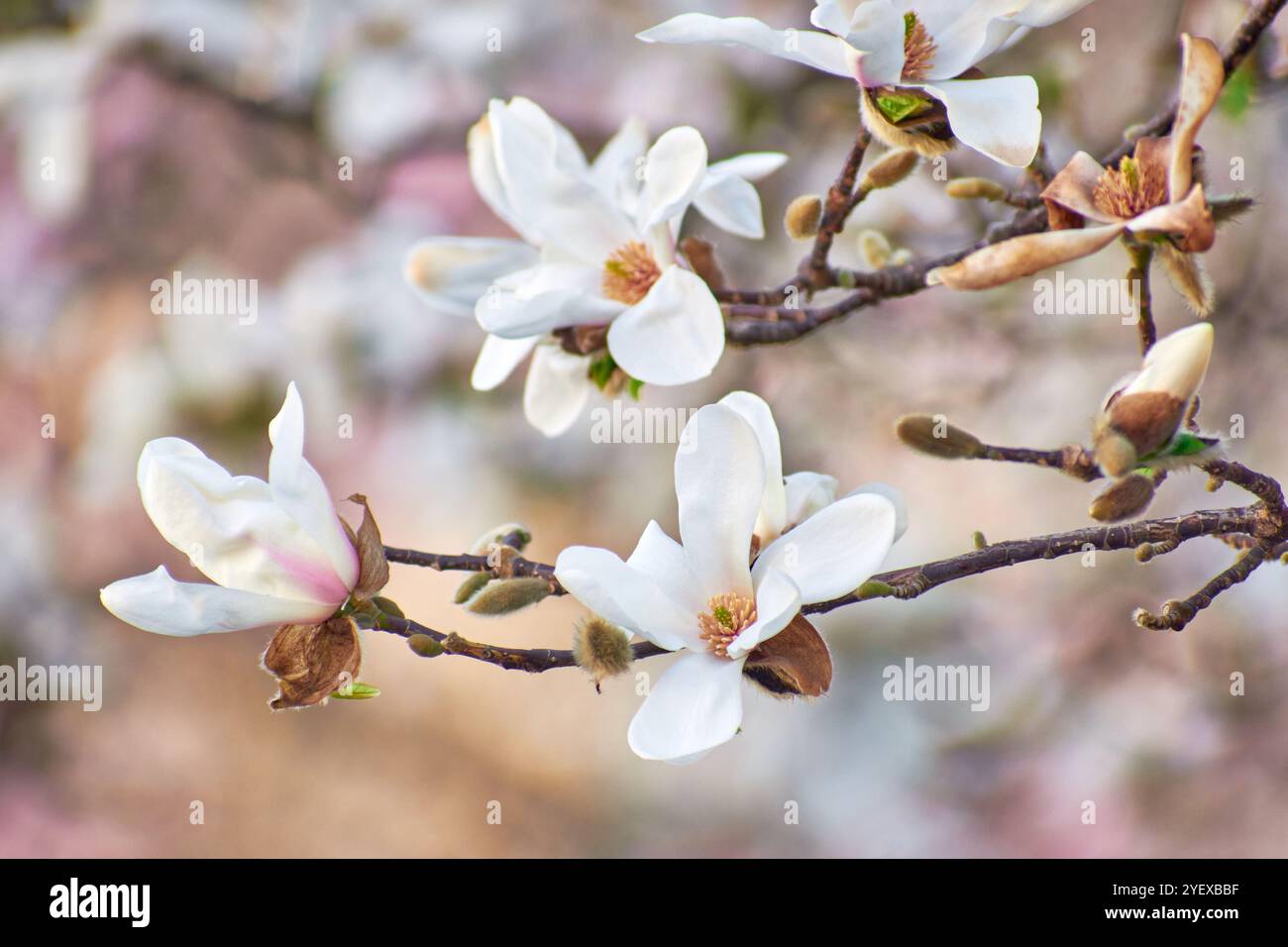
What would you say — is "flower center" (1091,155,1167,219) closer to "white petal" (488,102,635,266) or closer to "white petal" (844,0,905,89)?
"white petal" (844,0,905,89)

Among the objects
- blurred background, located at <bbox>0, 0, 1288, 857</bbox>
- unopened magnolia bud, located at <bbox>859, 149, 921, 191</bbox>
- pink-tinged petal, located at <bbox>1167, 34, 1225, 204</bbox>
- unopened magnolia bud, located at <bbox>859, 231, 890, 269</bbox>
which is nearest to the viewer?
pink-tinged petal, located at <bbox>1167, 34, 1225, 204</bbox>

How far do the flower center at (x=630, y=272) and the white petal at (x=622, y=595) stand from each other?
14 cm

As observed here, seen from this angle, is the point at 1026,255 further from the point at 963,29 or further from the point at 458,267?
the point at 458,267

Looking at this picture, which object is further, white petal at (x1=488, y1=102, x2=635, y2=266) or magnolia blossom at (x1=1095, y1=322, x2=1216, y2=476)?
white petal at (x1=488, y1=102, x2=635, y2=266)

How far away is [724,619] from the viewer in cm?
35

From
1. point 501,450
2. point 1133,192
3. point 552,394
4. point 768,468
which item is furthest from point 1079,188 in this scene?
point 501,450

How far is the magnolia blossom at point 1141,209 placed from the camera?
0.99 feet

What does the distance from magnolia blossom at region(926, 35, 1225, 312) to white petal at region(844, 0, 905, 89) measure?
0.21ft

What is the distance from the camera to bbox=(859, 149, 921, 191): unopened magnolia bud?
401mm

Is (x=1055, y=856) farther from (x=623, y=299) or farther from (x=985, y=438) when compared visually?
(x=623, y=299)

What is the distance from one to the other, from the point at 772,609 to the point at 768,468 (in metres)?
0.07

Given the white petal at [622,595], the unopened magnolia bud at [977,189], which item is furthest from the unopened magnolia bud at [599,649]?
the unopened magnolia bud at [977,189]

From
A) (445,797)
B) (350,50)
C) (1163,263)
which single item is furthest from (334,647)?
(445,797)

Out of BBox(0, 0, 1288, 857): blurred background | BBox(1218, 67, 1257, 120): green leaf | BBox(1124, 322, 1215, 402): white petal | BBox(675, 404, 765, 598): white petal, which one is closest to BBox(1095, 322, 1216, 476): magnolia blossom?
BBox(1124, 322, 1215, 402): white petal
